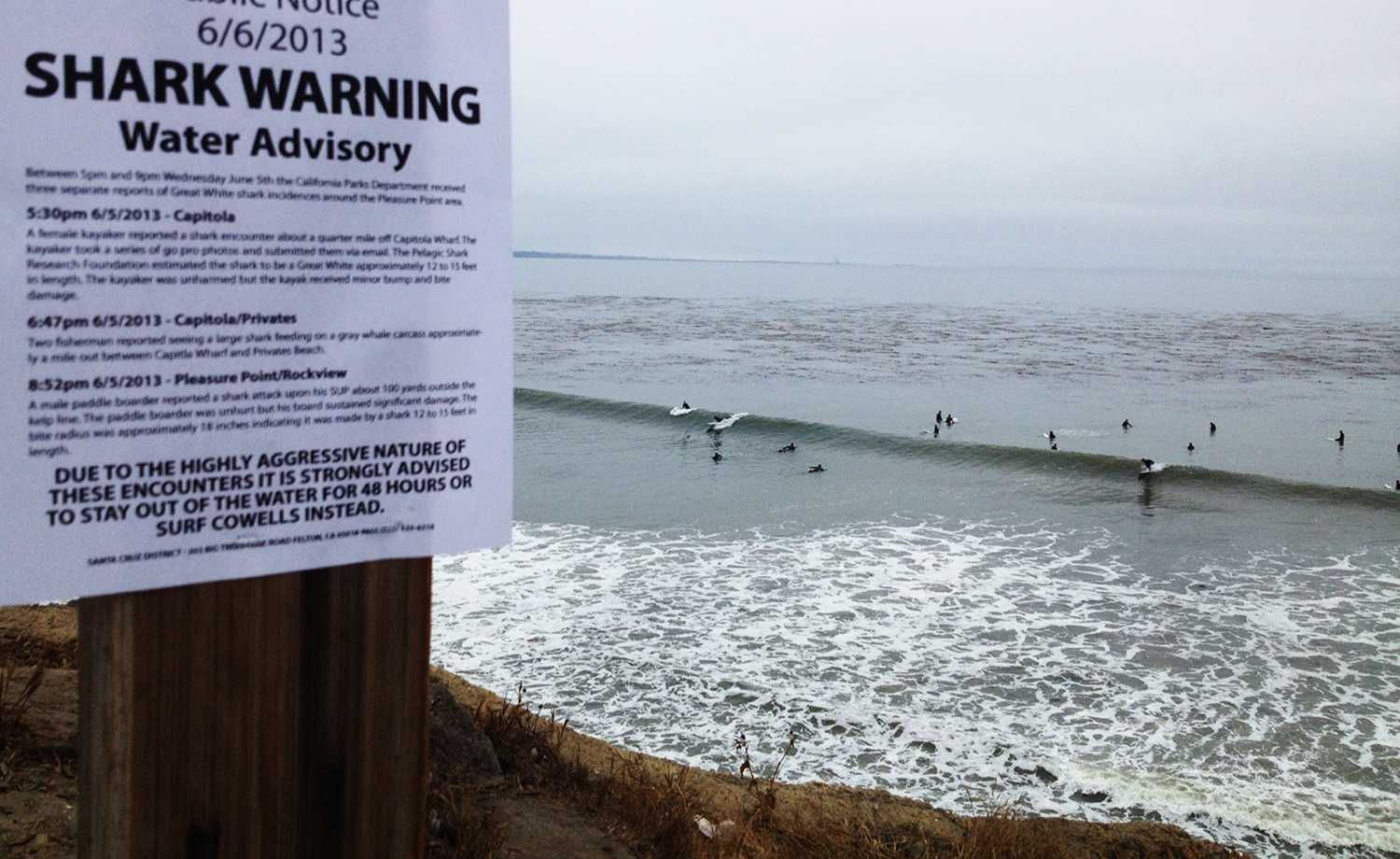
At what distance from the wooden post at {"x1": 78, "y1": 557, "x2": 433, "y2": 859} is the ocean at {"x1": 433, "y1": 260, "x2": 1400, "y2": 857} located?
21.5 feet

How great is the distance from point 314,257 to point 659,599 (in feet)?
35.5

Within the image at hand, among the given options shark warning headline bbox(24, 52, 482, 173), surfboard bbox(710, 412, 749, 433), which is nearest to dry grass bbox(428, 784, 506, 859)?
shark warning headline bbox(24, 52, 482, 173)

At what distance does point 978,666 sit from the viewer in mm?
10242

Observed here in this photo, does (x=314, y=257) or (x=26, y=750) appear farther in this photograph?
(x=26, y=750)

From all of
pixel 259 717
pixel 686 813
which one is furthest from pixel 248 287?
pixel 686 813

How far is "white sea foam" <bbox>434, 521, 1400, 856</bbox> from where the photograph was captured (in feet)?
25.9

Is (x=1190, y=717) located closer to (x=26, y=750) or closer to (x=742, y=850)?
(x=742, y=850)

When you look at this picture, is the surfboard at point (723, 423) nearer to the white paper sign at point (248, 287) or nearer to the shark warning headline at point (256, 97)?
the white paper sign at point (248, 287)

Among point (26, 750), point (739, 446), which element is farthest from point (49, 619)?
point (739, 446)

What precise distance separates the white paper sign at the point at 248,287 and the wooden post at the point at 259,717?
59mm

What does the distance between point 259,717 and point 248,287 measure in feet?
1.99

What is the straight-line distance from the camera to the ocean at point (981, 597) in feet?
26.8

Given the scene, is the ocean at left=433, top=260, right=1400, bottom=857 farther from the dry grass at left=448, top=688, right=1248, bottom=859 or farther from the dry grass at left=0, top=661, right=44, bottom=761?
the dry grass at left=0, top=661, right=44, bottom=761

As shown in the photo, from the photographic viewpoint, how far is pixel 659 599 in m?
12.0
